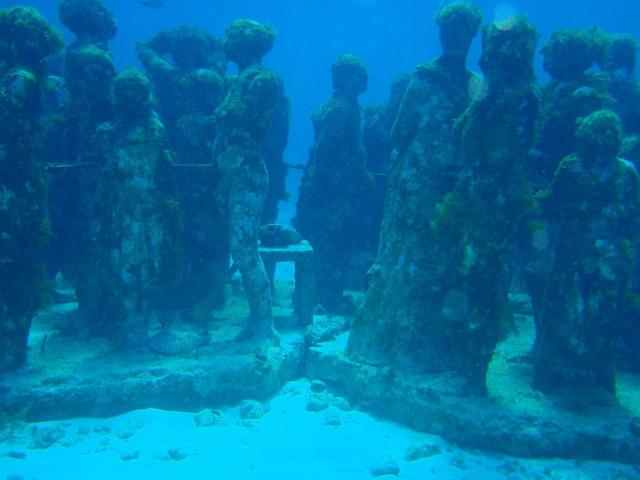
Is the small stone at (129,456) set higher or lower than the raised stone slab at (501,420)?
lower

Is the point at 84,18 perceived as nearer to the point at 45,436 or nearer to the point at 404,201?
the point at 404,201

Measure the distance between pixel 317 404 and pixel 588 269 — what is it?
14.0 feet

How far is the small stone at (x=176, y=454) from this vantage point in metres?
6.27

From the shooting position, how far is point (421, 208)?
7672 millimetres

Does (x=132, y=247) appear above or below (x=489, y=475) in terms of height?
above

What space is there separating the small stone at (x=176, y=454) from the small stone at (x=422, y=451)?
2746 mm

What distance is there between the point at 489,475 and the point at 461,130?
4359 millimetres

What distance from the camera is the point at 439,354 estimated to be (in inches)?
299

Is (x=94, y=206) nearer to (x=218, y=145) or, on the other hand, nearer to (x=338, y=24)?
(x=218, y=145)

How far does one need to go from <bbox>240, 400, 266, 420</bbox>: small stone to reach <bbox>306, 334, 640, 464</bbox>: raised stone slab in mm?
1549

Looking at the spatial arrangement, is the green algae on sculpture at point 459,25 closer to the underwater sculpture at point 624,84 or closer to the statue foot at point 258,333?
the underwater sculpture at point 624,84

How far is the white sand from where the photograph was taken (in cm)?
598

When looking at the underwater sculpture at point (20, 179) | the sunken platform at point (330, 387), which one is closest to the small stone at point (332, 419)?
the sunken platform at point (330, 387)

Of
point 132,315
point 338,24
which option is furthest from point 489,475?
point 338,24
